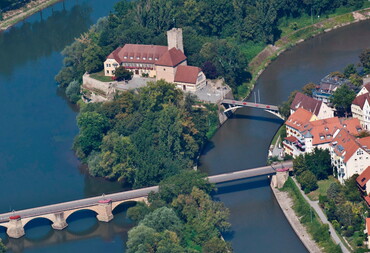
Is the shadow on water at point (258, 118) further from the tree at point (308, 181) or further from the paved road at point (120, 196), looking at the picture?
the tree at point (308, 181)

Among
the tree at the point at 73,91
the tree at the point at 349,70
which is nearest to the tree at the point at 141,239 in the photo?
the tree at the point at 349,70

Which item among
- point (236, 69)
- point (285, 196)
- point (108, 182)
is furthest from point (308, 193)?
point (236, 69)

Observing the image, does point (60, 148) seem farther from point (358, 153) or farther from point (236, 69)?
point (358, 153)

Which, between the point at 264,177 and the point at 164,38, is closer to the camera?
the point at 264,177

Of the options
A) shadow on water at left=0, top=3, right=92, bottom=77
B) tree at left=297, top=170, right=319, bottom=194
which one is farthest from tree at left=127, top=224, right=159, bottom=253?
shadow on water at left=0, top=3, right=92, bottom=77

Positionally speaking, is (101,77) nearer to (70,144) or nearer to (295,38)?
(70,144)

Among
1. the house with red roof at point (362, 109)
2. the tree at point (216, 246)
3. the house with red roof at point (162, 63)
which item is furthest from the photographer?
the house with red roof at point (162, 63)

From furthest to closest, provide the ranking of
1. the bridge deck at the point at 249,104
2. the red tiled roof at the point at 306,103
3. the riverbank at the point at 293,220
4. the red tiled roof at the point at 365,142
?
1. the bridge deck at the point at 249,104
2. the red tiled roof at the point at 306,103
3. the red tiled roof at the point at 365,142
4. the riverbank at the point at 293,220
